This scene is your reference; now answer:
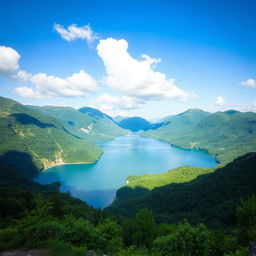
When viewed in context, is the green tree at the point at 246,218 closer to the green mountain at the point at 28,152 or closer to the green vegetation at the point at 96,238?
the green vegetation at the point at 96,238

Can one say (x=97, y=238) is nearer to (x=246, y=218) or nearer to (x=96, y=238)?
(x=96, y=238)

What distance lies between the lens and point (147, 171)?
478 feet

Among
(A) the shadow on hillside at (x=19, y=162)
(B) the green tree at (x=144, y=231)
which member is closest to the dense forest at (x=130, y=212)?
(B) the green tree at (x=144, y=231)

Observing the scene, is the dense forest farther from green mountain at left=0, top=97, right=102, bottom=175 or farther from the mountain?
green mountain at left=0, top=97, right=102, bottom=175

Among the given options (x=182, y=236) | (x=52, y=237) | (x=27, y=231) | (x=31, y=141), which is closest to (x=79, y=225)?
(x=52, y=237)

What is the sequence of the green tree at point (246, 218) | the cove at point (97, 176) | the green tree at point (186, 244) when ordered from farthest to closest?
the cove at point (97, 176), the green tree at point (246, 218), the green tree at point (186, 244)

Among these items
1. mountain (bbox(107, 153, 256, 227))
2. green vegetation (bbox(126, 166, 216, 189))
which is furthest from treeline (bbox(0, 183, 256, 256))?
green vegetation (bbox(126, 166, 216, 189))

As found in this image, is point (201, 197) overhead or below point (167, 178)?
overhead

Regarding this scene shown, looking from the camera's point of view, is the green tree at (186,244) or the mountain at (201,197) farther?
the mountain at (201,197)

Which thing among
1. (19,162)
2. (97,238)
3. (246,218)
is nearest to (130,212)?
(246,218)

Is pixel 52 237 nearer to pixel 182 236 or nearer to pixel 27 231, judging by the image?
pixel 27 231

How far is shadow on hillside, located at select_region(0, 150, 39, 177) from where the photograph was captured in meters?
134

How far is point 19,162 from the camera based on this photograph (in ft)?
470

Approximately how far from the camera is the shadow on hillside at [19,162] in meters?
134
